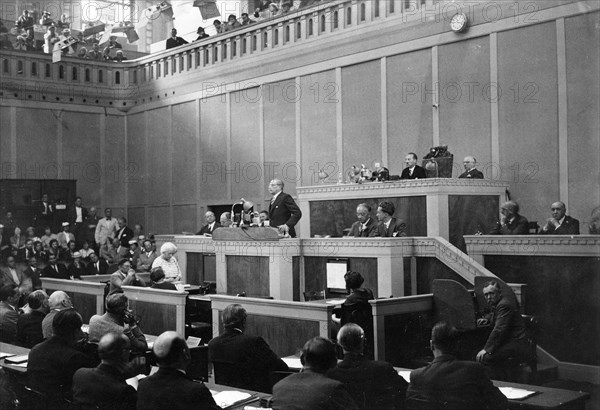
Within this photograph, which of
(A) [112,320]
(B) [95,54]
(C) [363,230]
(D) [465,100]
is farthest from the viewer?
(B) [95,54]

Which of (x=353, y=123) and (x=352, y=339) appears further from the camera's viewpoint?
(x=353, y=123)

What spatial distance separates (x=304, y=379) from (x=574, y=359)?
4.80 m

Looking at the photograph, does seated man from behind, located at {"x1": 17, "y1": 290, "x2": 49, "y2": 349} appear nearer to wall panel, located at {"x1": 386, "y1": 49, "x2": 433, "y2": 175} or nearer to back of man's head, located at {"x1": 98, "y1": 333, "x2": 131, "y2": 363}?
back of man's head, located at {"x1": 98, "y1": 333, "x2": 131, "y2": 363}

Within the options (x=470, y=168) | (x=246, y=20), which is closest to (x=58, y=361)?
(x=470, y=168)

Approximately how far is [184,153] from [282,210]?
7.52 metres

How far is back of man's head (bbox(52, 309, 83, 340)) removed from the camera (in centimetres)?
457

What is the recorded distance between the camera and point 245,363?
5020 mm

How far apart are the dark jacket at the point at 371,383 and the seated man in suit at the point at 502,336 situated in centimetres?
258

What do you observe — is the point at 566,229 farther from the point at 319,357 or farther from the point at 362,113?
the point at 319,357

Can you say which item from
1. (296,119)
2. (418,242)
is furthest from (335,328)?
(296,119)

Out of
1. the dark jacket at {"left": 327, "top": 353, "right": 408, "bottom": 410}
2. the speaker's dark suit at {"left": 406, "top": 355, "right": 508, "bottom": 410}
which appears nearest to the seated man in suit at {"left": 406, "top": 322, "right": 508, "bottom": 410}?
the speaker's dark suit at {"left": 406, "top": 355, "right": 508, "bottom": 410}

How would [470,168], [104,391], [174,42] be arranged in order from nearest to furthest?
[104,391], [470,168], [174,42]

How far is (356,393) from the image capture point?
411 centimetres

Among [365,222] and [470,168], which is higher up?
[470,168]
